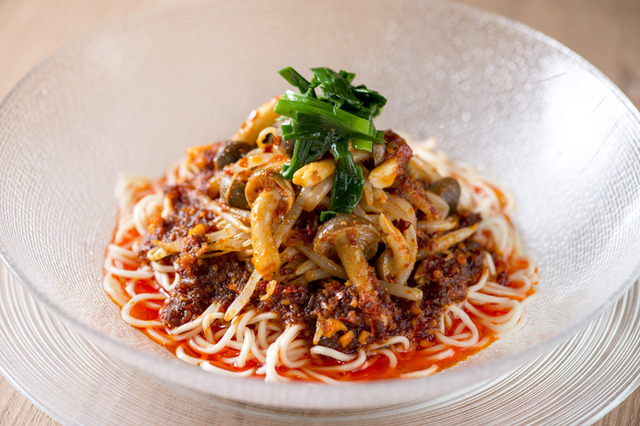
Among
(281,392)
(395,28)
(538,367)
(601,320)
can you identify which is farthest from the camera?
(395,28)

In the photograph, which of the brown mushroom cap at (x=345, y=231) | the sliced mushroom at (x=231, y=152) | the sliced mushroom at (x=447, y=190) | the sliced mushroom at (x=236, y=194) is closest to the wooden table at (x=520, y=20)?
the sliced mushroom at (x=447, y=190)

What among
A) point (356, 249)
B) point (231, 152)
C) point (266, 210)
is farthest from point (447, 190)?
point (231, 152)

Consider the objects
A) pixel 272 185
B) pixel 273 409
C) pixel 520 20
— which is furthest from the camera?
pixel 520 20

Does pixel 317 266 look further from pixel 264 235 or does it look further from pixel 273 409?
pixel 273 409

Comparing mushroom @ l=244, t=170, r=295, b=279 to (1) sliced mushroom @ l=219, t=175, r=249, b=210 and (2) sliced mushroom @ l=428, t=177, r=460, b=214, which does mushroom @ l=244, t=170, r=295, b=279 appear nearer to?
(1) sliced mushroom @ l=219, t=175, r=249, b=210

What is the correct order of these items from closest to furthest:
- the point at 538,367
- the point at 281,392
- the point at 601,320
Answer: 1. the point at 281,392
2. the point at 538,367
3. the point at 601,320

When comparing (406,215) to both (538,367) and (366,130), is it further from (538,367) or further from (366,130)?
(538,367)

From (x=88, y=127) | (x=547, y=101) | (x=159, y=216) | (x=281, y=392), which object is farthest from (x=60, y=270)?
(x=547, y=101)
